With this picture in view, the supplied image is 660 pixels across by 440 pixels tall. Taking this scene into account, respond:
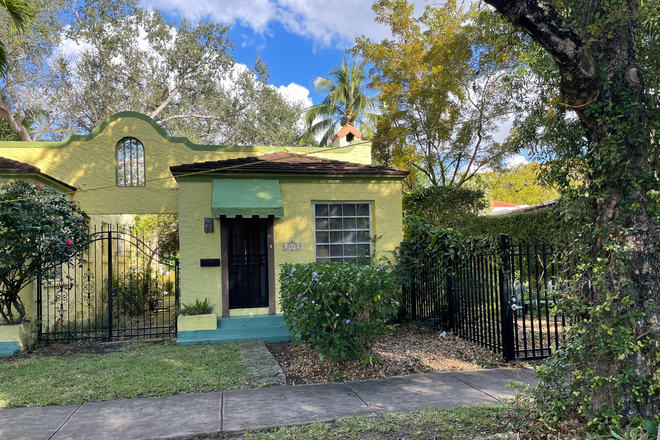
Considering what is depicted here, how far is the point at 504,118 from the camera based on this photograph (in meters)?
15.4

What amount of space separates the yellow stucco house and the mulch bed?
184cm

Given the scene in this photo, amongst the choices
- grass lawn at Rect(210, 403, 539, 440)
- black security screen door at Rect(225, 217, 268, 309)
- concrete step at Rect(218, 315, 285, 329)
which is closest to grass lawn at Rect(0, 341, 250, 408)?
concrete step at Rect(218, 315, 285, 329)

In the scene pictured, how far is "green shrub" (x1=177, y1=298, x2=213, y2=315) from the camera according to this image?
27.8 ft

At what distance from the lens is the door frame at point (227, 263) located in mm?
8852

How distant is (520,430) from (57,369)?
6431mm

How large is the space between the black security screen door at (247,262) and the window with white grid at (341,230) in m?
1.23

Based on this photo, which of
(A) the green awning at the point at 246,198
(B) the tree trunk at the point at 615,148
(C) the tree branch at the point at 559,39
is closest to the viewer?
(B) the tree trunk at the point at 615,148

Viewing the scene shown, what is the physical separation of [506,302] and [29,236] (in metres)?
7.98

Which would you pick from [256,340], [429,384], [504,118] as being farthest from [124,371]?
[504,118]

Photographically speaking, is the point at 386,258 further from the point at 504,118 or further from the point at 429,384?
the point at 504,118

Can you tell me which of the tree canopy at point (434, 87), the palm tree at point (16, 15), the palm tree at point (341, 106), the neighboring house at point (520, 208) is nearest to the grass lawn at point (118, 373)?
the palm tree at point (16, 15)

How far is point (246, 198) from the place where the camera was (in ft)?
28.7

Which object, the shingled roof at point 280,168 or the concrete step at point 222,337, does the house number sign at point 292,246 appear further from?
the concrete step at point 222,337

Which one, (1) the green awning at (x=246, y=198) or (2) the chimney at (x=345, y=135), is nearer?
(1) the green awning at (x=246, y=198)
